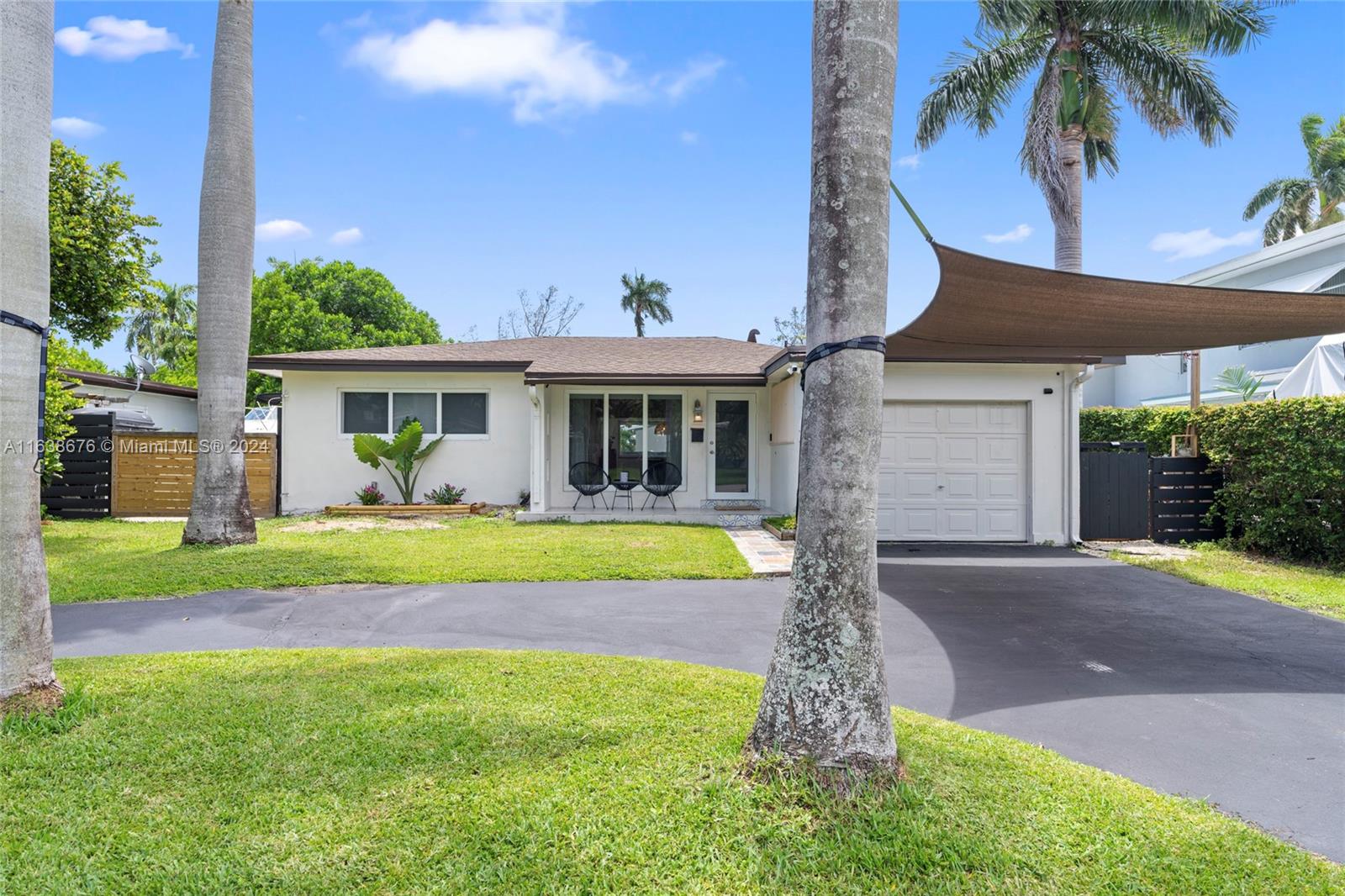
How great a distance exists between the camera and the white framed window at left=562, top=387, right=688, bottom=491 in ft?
45.6

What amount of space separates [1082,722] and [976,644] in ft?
5.00

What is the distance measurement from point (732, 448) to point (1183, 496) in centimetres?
738

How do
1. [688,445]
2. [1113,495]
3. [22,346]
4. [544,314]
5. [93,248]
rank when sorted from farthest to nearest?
[544,314]
[688,445]
[1113,495]
[93,248]
[22,346]

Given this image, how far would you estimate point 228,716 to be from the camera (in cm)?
357

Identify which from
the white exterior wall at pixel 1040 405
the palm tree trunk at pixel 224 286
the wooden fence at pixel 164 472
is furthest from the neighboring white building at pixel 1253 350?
the wooden fence at pixel 164 472

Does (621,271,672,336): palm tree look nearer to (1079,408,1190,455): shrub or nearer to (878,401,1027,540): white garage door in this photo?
(1079,408,1190,455): shrub

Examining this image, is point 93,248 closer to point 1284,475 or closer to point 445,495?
point 445,495

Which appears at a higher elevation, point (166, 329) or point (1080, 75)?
point (1080, 75)

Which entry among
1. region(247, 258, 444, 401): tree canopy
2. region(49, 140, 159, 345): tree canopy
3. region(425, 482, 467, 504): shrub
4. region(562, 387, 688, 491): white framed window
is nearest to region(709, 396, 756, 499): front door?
region(562, 387, 688, 491): white framed window

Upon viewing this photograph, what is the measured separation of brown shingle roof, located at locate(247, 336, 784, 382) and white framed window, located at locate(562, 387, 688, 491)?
0.68 metres

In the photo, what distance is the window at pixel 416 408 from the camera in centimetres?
1412

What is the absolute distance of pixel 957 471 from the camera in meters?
11.0

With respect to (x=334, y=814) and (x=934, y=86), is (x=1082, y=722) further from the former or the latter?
(x=934, y=86)

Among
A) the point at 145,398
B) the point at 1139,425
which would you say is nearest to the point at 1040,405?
the point at 1139,425
